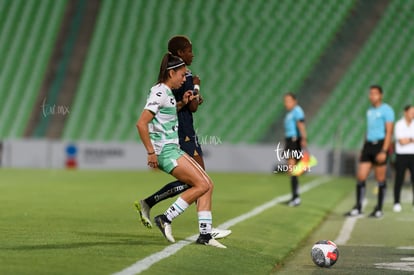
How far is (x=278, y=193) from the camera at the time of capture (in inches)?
799

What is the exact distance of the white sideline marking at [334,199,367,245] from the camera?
11.4 metres

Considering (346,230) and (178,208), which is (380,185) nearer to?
(346,230)

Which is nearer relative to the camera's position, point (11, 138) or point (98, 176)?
point (98, 176)

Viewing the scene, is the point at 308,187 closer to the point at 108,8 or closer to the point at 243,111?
the point at 243,111

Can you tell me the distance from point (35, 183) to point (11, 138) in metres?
12.2

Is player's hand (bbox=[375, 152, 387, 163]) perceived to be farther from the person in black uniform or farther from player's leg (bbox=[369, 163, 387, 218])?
the person in black uniform

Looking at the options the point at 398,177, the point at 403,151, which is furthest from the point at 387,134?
the point at 398,177

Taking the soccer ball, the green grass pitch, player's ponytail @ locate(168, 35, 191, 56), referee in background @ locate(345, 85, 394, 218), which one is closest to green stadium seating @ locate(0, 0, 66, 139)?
the green grass pitch

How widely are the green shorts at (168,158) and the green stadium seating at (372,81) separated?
76.4ft

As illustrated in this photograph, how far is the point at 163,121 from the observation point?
8984 mm

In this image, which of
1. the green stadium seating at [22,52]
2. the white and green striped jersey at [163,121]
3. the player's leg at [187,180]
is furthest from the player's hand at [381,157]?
the green stadium seating at [22,52]

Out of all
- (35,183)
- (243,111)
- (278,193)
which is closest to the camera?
(278,193)

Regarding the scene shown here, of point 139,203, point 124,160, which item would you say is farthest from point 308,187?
point 139,203

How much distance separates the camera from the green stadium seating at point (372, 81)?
3250cm
